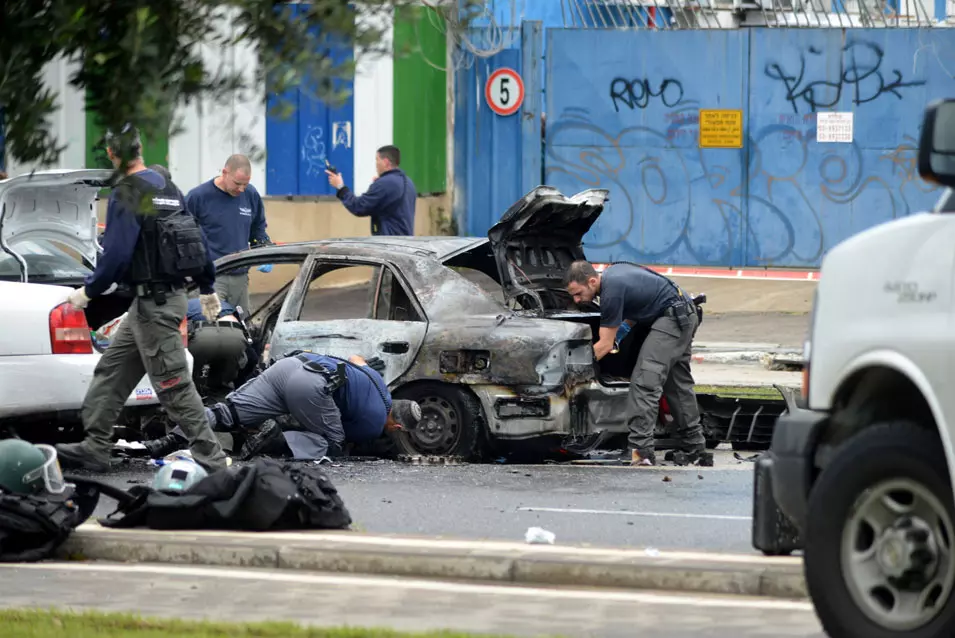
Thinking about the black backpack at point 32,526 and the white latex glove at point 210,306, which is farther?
the white latex glove at point 210,306

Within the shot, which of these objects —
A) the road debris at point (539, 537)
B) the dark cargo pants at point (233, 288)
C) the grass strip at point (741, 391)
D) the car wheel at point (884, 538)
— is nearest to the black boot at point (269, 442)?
the dark cargo pants at point (233, 288)

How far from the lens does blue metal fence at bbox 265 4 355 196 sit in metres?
21.5

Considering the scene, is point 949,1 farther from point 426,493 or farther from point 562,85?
point 426,493

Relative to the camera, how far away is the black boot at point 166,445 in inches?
440

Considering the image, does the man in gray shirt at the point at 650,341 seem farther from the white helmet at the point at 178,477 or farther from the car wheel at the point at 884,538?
the car wheel at the point at 884,538

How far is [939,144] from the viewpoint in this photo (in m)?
5.46

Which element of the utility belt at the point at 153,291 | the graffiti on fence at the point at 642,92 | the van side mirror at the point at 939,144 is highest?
the graffiti on fence at the point at 642,92

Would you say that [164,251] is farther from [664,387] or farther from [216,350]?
[664,387]

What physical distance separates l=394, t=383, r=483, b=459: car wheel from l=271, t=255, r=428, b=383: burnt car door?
0.69 feet

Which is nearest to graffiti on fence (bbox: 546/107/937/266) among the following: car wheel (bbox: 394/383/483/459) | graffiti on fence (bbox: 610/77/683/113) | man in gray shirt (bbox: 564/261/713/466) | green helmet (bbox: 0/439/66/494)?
graffiti on fence (bbox: 610/77/683/113)

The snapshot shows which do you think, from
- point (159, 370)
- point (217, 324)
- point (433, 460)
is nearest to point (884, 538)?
point (159, 370)

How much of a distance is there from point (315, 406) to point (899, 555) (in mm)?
5405

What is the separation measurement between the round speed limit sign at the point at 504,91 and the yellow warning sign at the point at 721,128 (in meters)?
2.25

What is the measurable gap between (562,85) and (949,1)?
238 inches
